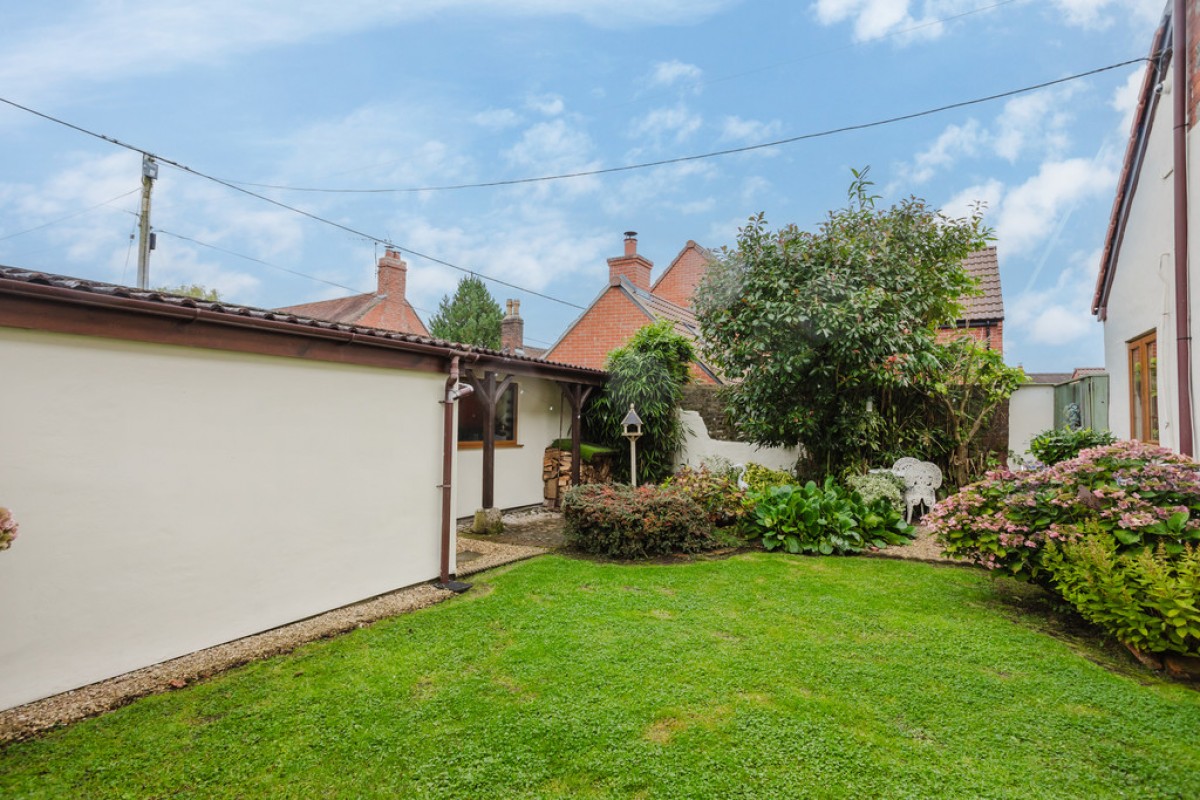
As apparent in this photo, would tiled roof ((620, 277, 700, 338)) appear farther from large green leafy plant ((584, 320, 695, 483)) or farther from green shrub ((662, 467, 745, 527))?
green shrub ((662, 467, 745, 527))

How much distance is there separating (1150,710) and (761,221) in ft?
24.4

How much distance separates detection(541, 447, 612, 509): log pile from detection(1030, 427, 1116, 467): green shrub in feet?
22.6

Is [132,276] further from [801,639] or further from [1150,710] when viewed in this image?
[1150,710]

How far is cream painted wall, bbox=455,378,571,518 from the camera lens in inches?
366

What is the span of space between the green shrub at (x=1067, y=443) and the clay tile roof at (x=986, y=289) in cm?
645

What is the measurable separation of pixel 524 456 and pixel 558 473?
2.63ft

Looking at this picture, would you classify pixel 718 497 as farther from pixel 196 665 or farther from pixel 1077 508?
pixel 196 665

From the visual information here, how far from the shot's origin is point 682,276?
2023 cm

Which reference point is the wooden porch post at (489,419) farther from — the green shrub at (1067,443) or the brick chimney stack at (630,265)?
the brick chimney stack at (630,265)

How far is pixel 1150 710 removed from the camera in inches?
125

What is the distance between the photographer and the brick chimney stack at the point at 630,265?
1662cm

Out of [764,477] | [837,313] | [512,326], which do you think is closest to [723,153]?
[837,313]

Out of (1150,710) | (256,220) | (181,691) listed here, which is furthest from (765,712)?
(256,220)

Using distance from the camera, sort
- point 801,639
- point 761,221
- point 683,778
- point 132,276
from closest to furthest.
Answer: point 683,778
point 801,639
point 761,221
point 132,276
